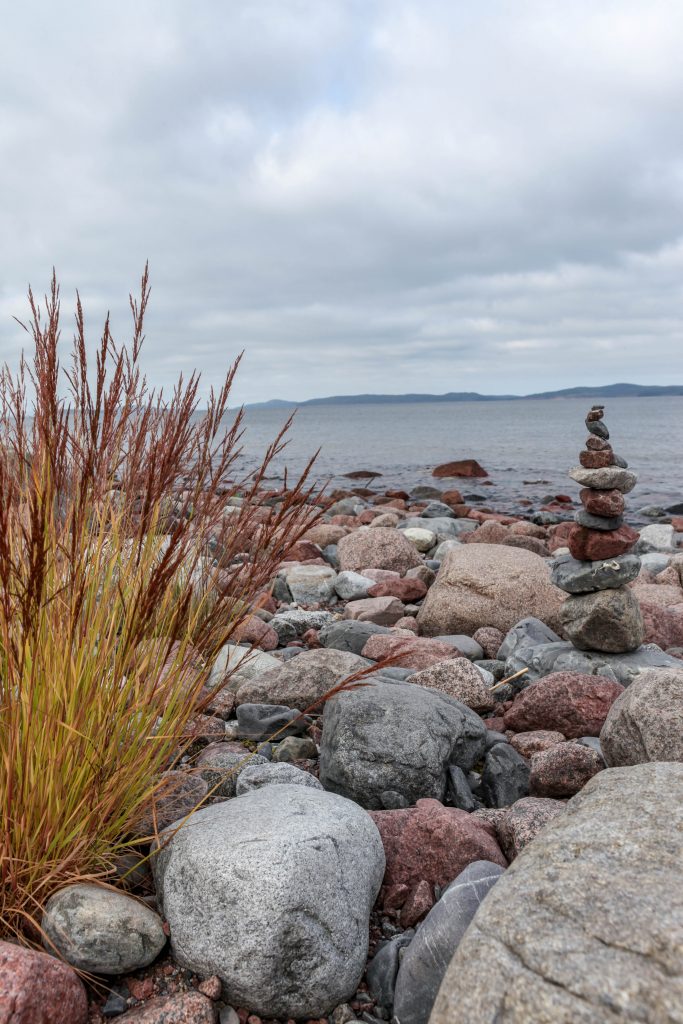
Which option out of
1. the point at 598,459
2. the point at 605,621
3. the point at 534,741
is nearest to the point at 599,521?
the point at 598,459

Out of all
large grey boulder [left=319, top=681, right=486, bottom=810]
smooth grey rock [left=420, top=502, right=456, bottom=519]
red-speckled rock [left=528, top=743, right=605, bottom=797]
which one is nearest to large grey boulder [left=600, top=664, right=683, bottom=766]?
red-speckled rock [left=528, top=743, right=605, bottom=797]

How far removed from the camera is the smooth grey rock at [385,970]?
259 centimetres

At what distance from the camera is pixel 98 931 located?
2463 mm

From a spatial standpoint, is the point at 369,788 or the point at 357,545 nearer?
the point at 369,788

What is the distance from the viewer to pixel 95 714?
8.70 feet

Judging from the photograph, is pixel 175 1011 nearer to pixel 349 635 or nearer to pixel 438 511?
pixel 349 635

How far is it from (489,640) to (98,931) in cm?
504

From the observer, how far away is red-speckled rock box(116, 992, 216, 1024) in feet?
7.73

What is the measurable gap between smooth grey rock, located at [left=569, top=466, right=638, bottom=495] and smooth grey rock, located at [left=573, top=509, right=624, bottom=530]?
0.74ft

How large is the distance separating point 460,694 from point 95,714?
9.79 ft

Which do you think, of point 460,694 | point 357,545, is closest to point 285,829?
point 460,694

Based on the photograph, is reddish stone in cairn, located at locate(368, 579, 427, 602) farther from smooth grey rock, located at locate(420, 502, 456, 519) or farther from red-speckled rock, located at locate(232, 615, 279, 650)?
smooth grey rock, located at locate(420, 502, 456, 519)

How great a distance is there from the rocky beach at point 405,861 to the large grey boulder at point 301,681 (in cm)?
2

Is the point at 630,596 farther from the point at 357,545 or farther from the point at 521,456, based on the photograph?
the point at 521,456
